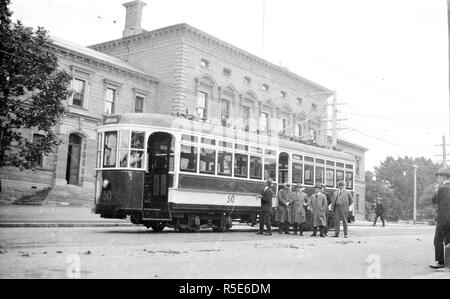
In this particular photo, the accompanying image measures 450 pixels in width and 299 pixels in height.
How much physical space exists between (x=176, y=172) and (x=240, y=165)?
2923mm

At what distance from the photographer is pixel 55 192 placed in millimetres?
27297

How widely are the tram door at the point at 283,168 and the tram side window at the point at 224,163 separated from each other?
310 cm

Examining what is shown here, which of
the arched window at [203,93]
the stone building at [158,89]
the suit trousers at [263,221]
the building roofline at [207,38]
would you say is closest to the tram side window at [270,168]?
the suit trousers at [263,221]

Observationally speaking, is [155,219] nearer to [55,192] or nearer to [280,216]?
[280,216]

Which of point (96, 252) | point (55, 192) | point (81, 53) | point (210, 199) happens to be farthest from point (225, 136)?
point (81, 53)

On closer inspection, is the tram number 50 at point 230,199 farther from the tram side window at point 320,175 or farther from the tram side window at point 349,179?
the tram side window at point 349,179

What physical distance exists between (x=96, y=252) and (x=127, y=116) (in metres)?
6.78

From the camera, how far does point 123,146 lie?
14.5 metres

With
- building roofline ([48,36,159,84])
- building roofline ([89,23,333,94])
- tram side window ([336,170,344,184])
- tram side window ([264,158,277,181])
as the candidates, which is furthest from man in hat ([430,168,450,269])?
building roofline ([89,23,333,94])

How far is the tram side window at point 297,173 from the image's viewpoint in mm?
19344

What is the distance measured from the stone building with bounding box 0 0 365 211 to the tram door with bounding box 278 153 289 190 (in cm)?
540

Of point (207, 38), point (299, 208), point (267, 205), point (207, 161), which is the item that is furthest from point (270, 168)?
point (207, 38)

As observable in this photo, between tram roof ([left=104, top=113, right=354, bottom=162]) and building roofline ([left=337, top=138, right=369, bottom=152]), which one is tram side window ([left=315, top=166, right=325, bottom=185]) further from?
building roofline ([left=337, top=138, right=369, bottom=152])

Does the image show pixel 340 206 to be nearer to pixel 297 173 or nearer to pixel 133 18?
pixel 297 173
